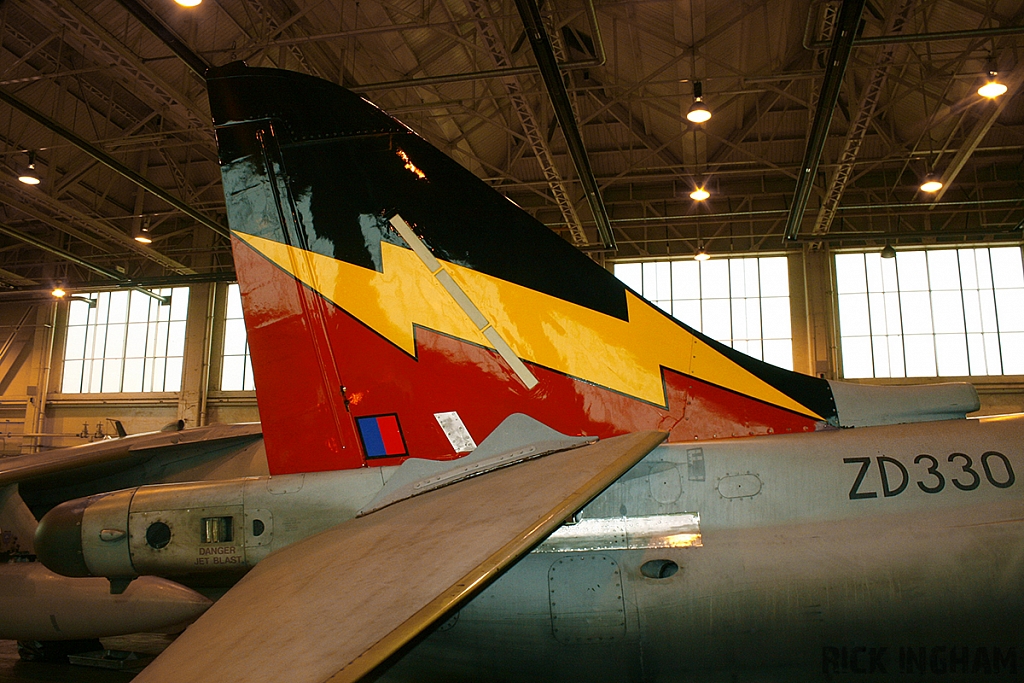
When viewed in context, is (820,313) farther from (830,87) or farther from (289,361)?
(289,361)

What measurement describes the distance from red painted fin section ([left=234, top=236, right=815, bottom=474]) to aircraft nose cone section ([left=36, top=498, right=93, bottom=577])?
3.42 feet

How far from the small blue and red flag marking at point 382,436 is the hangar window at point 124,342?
23060mm

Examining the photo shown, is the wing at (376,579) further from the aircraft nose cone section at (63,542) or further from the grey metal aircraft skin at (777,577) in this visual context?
the aircraft nose cone section at (63,542)

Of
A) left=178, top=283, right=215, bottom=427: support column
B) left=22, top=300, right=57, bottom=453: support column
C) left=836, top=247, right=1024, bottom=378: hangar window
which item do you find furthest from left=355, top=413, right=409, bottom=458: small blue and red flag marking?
left=22, top=300, right=57, bottom=453: support column

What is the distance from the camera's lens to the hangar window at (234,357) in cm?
2370

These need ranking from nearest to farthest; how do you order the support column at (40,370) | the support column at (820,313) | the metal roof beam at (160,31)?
the metal roof beam at (160,31) < the support column at (820,313) < the support column at (40,370)

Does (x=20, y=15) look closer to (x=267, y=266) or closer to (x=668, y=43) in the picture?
(x=668, y=43)

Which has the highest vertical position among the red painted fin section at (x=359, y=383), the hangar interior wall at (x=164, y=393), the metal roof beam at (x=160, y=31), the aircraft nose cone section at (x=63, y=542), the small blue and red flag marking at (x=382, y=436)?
the metal roof beam at (x=160, y=31)

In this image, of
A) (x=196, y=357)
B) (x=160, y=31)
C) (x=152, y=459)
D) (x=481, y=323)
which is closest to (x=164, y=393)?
(x=196, y=357)

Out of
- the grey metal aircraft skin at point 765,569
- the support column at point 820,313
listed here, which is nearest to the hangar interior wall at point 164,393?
the support column at point 820,313

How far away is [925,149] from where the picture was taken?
18125mm

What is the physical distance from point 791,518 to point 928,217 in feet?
70.6

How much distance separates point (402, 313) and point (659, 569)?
1821 mm

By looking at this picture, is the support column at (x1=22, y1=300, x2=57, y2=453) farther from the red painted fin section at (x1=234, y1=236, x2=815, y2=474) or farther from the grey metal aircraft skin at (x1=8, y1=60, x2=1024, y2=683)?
the red painted fin section at (x1=234, y1=236, x2=815, y2=474)
